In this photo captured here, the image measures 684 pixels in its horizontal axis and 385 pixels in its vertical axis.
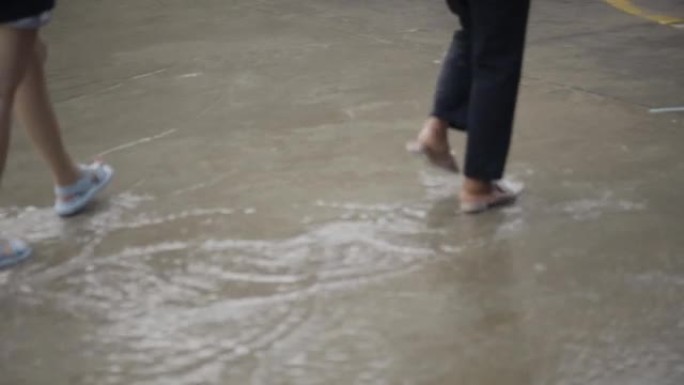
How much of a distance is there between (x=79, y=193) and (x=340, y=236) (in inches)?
34.4

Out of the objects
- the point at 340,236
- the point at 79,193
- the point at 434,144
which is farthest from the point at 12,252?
the point at 434,144

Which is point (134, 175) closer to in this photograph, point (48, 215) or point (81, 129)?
point (48, 215)

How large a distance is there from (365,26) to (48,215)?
3056mm

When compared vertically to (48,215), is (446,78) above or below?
above

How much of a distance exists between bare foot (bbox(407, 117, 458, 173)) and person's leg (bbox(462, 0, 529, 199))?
0.76ft

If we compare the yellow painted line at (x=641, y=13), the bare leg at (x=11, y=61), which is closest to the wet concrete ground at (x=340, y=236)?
the bare leg at (x=11, y=61)

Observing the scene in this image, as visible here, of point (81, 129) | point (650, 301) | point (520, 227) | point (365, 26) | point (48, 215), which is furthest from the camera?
point (365, 26)

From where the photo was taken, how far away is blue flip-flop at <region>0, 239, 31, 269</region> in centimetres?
305

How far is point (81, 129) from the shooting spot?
4.30 m

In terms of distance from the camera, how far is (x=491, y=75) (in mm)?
3191

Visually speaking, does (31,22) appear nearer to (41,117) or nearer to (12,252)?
(41,117)

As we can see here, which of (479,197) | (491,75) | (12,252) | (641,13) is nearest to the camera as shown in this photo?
(12,252)

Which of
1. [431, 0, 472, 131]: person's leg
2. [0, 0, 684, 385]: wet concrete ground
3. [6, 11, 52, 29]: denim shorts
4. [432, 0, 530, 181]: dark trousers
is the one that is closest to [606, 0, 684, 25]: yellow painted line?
[0, 0, 684, 385]: wet concrete ground

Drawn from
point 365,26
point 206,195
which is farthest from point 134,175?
point 365,26
